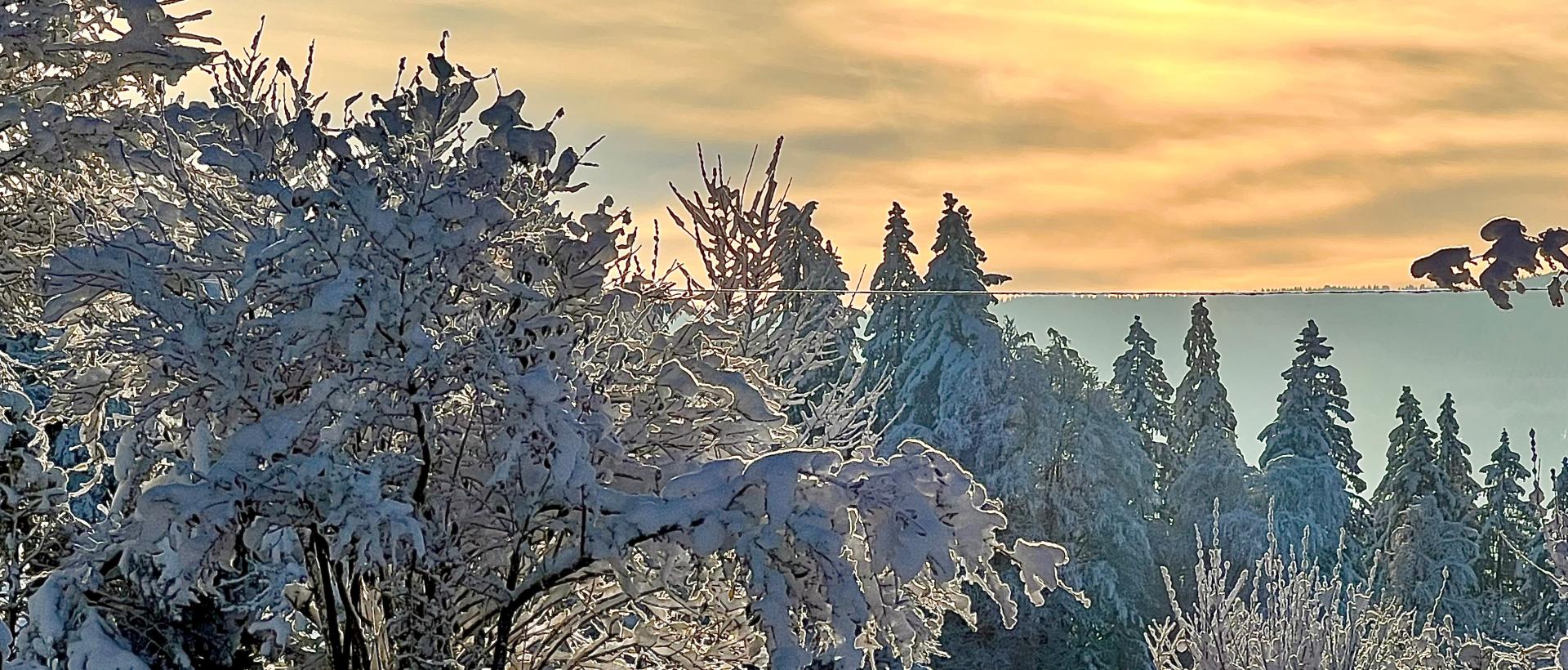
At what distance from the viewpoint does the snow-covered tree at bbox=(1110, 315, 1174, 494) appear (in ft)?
89.0

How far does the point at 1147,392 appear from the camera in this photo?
2784 cm

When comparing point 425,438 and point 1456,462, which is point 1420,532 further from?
point 425,438

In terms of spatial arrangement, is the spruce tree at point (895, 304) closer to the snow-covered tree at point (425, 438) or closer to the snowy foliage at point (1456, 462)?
the snowy foliage at point (1456, 462)

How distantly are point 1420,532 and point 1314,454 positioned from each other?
6.59 feet

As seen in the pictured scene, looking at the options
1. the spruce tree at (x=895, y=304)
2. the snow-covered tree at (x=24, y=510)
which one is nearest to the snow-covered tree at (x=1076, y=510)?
the spruce tree at (x=895, y=304)

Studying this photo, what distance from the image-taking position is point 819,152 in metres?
13.3

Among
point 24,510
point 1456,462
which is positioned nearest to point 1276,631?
point 24,510

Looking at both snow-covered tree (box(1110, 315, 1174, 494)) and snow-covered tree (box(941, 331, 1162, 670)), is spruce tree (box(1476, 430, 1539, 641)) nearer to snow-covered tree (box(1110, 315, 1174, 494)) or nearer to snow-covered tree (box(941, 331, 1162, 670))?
→ snow-covered tree (box(1110, 315, 1174, 494))

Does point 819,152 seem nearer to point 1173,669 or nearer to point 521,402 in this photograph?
point 1173,669

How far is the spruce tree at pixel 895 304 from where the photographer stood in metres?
26.1

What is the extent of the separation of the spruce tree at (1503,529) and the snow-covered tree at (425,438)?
2337 centimetres

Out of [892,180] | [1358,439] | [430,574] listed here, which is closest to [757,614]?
[430,574]

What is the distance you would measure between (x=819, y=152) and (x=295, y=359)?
8.69 meters

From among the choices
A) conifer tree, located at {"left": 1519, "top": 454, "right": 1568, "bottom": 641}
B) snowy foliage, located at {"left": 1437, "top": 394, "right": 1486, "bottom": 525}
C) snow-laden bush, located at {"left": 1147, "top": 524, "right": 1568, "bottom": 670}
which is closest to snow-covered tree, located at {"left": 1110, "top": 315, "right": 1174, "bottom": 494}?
snowy foliage, located at {"left": 1437, "top": 394, "right": 1486, "bottom": 525}
